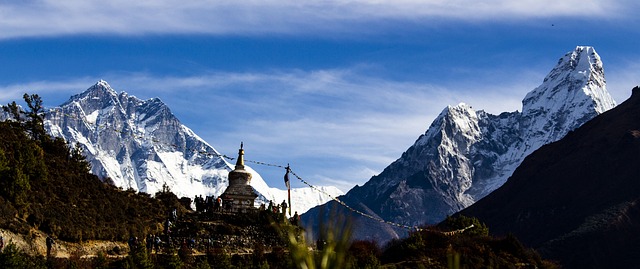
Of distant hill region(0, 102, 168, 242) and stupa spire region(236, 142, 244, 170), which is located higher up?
stupa spire region(236, 142, 244, 170)

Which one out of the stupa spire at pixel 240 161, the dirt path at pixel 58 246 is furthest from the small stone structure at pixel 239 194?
the dirt path at pixel 58 246

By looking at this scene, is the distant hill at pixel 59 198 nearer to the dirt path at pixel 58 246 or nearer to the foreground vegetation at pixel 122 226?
the foreground vegetation at pixel 122 226

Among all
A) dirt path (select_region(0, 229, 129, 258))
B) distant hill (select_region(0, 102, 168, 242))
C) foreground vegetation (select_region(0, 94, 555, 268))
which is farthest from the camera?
distant hill (select_region(0, 102, 168, 242))

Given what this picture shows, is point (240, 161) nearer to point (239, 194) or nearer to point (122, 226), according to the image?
point (239, 194)

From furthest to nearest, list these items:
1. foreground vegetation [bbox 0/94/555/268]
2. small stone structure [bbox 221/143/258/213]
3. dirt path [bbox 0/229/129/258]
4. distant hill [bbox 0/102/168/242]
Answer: small stone structure [bbox 221/143/258/213]
distant hill [bbox 0/102/168/242]
foreground vegetation [bbox 0/94/555/268]
dirt path [bbox 0/229/129/258]

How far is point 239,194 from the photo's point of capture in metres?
78.6

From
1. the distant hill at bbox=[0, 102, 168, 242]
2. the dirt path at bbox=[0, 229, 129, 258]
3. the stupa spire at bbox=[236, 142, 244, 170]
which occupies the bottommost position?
the dirt path at bbox=[0, 229, 129, 258]

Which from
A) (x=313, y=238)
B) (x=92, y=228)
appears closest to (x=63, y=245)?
(x=92, y=228)

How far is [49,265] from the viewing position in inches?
2026

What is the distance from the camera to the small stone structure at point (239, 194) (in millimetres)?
77938

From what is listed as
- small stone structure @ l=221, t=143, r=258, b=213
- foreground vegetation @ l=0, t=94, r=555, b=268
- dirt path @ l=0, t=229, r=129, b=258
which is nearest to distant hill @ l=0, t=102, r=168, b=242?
foreground vegetation @ l=0, t=94, r=555, b=268

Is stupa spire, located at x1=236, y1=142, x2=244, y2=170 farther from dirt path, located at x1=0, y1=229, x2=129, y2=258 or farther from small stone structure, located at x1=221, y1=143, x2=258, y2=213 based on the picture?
dirt path, located at x1=0, y1=229, x2=129, y2=258

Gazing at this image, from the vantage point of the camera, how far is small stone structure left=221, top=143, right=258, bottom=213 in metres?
77.9

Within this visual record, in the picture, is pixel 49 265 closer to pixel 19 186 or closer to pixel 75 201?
pixel 19 186
